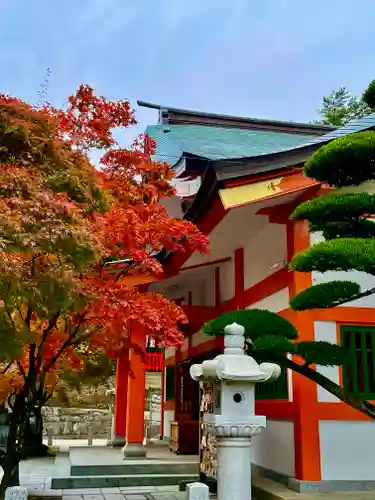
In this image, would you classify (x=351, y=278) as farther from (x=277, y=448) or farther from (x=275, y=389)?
(x=277, y=448)

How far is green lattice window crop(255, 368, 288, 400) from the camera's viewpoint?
8588 millimetres

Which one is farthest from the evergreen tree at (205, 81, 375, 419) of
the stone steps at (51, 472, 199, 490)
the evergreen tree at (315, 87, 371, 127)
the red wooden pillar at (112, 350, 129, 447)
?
the evergreen tree at (315, 87, 371, 127)

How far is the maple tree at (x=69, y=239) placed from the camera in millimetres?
5098

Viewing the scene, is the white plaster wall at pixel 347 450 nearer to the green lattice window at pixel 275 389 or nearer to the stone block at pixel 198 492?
the green lattice window at pixel 275 389

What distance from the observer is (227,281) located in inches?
480

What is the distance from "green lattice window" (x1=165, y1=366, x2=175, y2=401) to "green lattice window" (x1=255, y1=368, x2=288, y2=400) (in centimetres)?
739

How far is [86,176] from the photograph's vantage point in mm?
6168

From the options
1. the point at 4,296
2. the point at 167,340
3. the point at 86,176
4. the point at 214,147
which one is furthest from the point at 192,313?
the point at 4,296

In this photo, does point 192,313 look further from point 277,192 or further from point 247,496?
point 247,496

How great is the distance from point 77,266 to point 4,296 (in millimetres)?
789

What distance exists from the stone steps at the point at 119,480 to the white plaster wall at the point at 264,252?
13.0 ft

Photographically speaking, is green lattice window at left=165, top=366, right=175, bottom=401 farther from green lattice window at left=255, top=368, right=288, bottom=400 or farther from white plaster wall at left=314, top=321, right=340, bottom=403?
white plaster wall at left=314, top=321, right=340, bottom=403

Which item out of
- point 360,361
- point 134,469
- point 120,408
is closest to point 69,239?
point 360,361

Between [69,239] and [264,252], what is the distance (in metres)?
5.42
